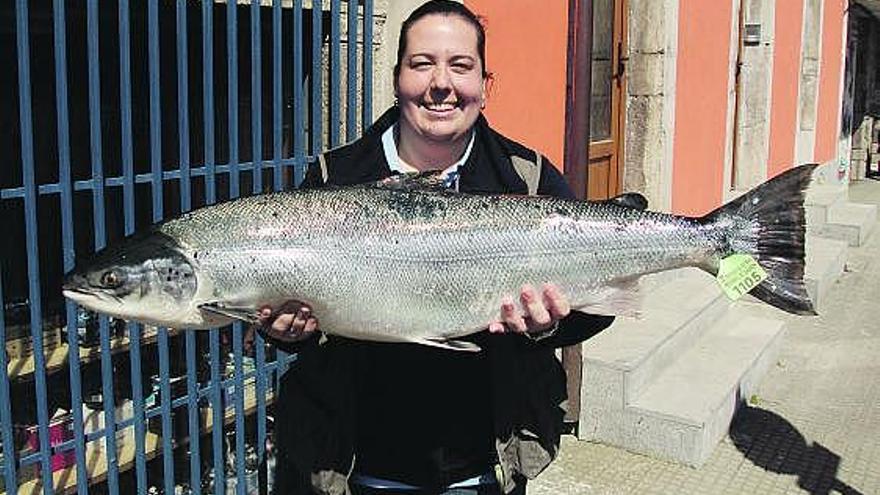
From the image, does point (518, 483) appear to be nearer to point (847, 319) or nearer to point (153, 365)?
point (153, 365)

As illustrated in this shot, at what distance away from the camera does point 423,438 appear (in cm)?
275

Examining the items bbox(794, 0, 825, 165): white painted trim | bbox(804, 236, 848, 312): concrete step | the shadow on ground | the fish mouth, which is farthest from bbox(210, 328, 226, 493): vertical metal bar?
bbox(794, 0, 825, 165): white painted trim

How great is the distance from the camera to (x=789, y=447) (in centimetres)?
636

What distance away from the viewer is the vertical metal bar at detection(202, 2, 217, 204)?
4.38m

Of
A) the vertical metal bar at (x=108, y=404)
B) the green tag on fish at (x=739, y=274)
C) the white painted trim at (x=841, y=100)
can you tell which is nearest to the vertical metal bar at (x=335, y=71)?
the vertical metal bar at (x=108, y=404)

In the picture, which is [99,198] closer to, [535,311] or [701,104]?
[535,311]

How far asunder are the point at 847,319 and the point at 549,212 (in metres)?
7.95

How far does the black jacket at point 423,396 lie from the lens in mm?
2754

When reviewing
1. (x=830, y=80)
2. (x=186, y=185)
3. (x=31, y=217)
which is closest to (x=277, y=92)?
(x=186, y=185)

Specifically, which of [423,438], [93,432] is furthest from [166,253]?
[93,432]

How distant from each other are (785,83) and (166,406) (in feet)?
39.1

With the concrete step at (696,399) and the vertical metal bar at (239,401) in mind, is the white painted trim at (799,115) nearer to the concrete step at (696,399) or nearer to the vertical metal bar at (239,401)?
the concrete step at (696,399)

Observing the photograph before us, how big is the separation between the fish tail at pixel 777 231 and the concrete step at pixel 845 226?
1080 cm

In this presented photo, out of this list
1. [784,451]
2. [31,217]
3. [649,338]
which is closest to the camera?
[31,217]
